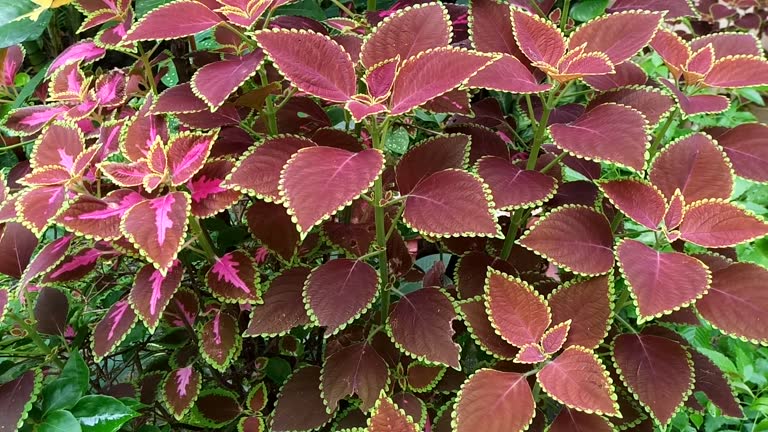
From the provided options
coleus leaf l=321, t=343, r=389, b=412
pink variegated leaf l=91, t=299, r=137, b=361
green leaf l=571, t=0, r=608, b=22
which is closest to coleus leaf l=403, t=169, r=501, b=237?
coleus leaf l=321, t=343, r=389, b=412

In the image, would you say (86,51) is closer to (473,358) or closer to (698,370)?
(473,358)

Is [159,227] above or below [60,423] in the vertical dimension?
above

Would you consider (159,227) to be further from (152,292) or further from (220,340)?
(220,340)

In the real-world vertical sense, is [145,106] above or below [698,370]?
above

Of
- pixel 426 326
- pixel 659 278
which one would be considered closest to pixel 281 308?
pixel 426 326

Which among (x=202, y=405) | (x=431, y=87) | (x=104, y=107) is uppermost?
(x=431, y=87)

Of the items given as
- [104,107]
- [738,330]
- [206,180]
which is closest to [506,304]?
[738,330]

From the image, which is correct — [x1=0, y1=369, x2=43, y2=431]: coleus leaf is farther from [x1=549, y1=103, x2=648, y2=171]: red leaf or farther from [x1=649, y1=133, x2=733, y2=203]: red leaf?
[x1=649, y1=133, x2=733, y2=203]: red leaf
